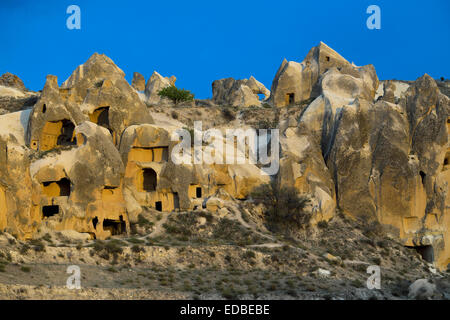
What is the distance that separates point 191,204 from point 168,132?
5.26 metres

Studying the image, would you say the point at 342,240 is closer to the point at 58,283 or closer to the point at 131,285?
the point at 131,285

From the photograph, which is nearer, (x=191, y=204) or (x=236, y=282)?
(x=236, y=282)

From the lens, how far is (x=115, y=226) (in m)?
38.8

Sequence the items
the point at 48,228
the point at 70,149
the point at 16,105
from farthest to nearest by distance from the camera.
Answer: the point at 16,105 < the point at 70,149 < the point at 48,228

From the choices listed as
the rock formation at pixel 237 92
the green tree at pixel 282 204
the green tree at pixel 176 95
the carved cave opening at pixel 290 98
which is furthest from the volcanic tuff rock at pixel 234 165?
the green tree at pixel 176 95

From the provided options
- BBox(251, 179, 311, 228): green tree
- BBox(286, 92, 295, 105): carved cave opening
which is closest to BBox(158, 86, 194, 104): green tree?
BBox(286, 92, 295, 105): carved cave opening

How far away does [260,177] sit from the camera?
4234 cm

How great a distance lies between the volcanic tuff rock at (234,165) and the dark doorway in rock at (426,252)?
10 centimetres

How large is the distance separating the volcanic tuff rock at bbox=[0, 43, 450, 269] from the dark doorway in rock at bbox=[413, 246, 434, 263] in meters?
0.10

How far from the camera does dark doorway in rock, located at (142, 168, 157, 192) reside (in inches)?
1676

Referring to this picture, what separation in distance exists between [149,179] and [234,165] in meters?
5.63

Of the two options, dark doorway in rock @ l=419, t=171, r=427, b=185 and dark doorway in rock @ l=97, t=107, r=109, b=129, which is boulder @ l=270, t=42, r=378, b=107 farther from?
dark doorway in rock @ l=97, t=107, r=109, b=129

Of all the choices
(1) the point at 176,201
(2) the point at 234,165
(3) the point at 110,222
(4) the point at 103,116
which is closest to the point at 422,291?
(2) the point at 234,165
